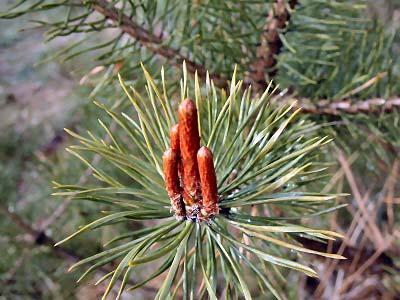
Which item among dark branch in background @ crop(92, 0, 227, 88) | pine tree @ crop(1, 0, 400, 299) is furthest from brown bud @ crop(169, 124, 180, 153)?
dark branch in background @ crop(92, 0, 227, 88)

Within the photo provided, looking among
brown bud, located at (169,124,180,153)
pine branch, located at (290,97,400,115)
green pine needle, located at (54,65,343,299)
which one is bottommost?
pine branch, located at (290,97,400,115)

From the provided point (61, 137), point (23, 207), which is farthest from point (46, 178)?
point (61, 137)

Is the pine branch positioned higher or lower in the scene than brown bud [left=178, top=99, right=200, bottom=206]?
lower

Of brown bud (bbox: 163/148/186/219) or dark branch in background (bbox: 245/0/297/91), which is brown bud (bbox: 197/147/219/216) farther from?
dark branch in background (bbox: 245/0/297/91)

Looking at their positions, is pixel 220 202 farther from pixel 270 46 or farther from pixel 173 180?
pixel 270 46

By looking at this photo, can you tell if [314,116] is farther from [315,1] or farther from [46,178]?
[46,178]

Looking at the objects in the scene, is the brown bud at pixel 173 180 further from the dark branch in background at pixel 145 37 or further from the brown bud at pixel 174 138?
the dark branch in background at pixel 145 37

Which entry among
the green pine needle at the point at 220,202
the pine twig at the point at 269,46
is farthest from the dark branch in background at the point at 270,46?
the green pine needle at the point at 220,202

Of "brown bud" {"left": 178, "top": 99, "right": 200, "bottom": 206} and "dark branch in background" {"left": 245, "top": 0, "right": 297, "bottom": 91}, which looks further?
"dark branch in background" {"left": 245, "top": 0, "right": 297, "bottom": 91}
